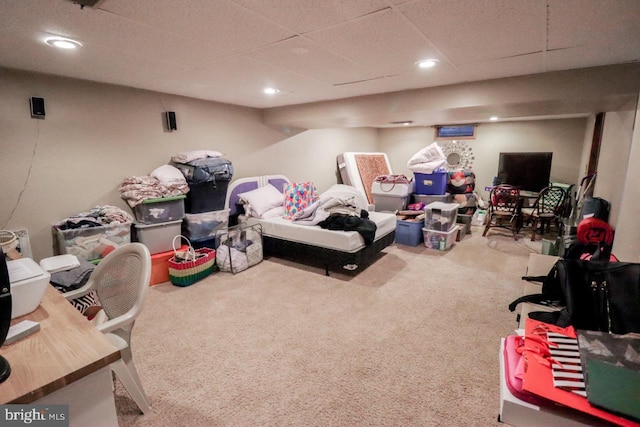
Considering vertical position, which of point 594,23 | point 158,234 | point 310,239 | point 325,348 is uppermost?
point 594,23

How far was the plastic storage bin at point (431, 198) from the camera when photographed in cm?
502

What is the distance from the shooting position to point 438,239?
4.23 m

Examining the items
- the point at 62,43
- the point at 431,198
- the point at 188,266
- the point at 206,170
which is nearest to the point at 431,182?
the point at 431,198

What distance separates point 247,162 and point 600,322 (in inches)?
166

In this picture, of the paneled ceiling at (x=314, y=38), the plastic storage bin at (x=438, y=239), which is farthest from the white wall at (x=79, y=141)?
the plastic storage bin at (x=438, y=239)

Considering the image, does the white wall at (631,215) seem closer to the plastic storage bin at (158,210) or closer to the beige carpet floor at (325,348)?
the beige carpet floor at (325,348)

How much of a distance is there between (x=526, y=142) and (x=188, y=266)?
21.7 ft

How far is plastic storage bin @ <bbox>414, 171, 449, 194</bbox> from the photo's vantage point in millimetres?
4961

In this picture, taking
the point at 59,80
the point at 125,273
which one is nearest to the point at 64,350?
the point at 125,273

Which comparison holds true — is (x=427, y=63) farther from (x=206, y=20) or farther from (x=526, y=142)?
(x=526, y=142)

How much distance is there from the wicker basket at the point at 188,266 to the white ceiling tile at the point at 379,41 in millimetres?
2504

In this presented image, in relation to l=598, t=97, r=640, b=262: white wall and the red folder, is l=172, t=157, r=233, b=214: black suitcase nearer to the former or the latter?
the red folder

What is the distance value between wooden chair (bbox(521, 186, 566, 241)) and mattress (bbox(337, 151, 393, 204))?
272 cm

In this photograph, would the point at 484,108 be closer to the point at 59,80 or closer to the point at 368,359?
the point at 368,359
